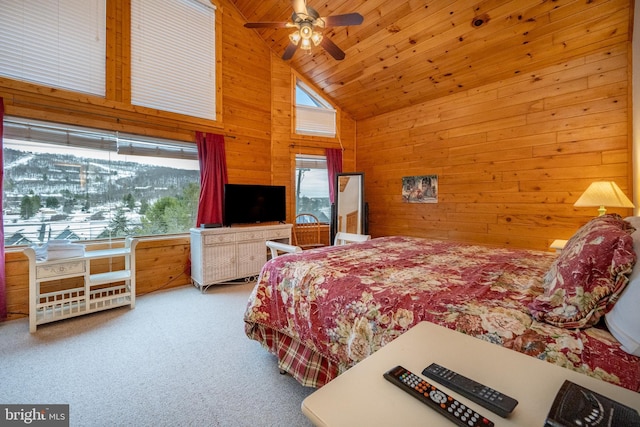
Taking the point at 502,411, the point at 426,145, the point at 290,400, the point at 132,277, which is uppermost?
the point at 426,145

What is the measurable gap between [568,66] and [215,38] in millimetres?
4441

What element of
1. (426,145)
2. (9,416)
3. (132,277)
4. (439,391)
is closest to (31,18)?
(132,277)

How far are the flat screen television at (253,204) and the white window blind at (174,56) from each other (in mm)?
1132

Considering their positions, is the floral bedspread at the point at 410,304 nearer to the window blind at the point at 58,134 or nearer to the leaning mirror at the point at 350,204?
the leaning mirror at the point at 350,204

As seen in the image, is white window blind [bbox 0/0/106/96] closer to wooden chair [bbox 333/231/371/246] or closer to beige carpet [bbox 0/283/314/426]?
beige carpet [bbox 0/283/314/426]

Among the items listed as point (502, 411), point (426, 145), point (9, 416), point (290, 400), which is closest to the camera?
point (502, 411)

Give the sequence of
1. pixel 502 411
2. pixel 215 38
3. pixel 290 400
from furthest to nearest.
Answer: pixel 215 38 < pixel 290 400 < pixel 502 411

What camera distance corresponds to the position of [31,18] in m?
2.78

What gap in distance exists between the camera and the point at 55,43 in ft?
9.50

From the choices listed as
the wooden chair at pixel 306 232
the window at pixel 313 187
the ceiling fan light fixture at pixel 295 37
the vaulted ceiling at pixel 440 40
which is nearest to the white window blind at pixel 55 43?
the vaulted ceiling at pixel 440 40

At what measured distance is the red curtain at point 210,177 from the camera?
3809mm

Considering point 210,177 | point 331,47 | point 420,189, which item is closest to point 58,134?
point 210,177

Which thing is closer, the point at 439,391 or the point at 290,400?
the point at 439,391

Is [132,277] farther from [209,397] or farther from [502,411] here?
[502,411]
